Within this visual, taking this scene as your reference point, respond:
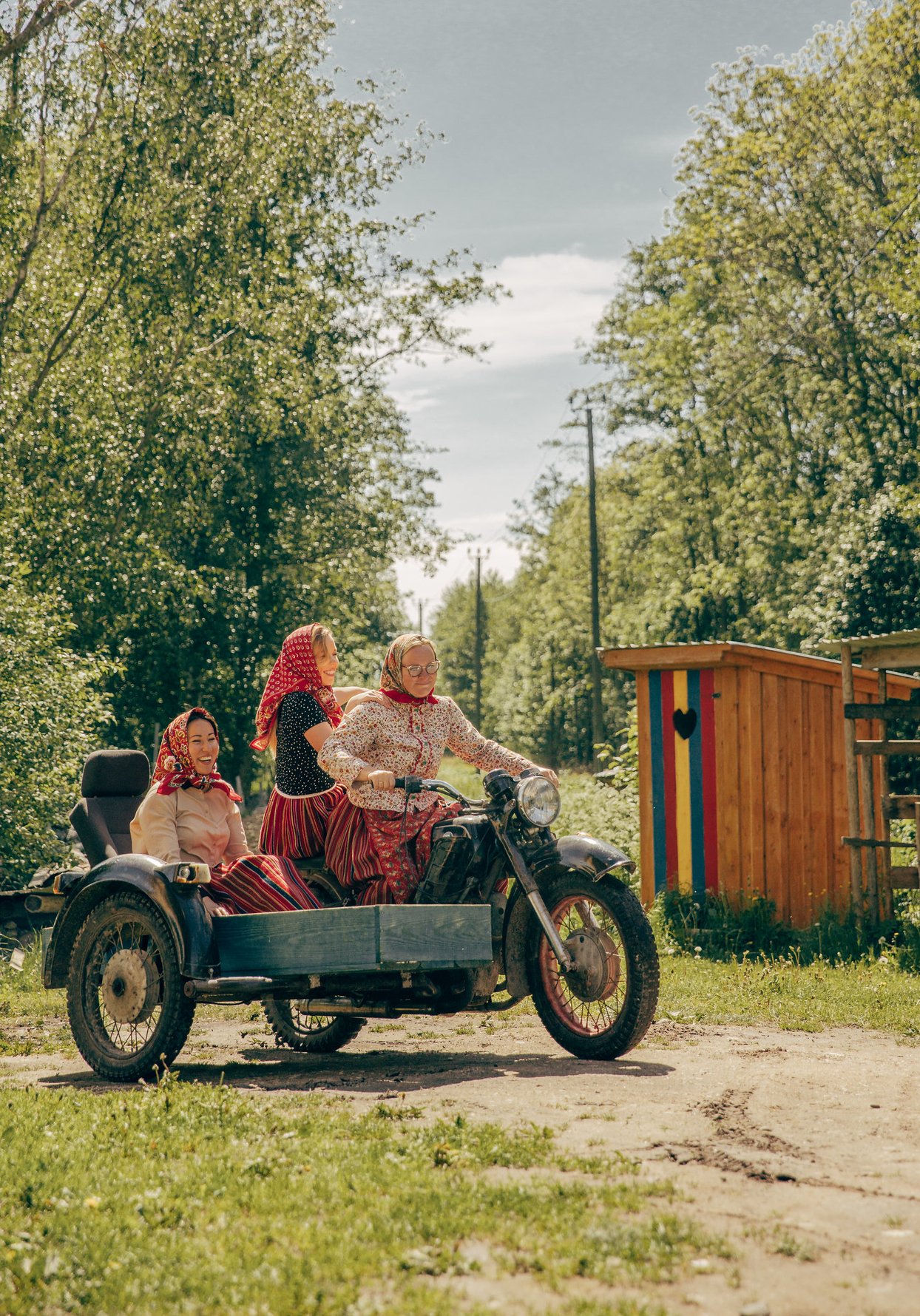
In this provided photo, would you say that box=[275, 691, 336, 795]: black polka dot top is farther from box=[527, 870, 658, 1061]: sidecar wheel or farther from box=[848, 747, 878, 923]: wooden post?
box=[848, 747, 878, 923]: wooden post

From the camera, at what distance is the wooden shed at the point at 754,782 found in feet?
40.9

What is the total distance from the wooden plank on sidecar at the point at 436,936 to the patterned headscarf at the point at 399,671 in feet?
3.82

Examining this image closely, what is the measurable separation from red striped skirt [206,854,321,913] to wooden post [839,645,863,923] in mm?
6155

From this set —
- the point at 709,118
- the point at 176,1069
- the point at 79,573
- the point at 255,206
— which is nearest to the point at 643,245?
the point at 709,118

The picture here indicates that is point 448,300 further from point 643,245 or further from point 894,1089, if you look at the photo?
point 894,1089

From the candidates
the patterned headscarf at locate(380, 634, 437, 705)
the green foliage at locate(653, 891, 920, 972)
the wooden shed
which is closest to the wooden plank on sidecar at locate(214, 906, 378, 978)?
the patterned headscarf at locate(380, 634, 437, 705)

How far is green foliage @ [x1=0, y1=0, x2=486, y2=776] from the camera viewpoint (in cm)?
2195

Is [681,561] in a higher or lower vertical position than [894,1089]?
higher

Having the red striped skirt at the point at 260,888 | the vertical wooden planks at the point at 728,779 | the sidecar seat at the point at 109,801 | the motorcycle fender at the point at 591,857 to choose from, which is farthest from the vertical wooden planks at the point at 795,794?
the red striped skirt at the point at 260,888

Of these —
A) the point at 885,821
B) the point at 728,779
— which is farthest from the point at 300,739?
the point at 885,821

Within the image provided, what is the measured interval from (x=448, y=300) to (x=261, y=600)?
828cm

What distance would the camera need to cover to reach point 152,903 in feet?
22.0

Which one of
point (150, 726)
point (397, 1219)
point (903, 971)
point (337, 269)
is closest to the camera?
point (397, 1219)

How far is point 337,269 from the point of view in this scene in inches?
1252
